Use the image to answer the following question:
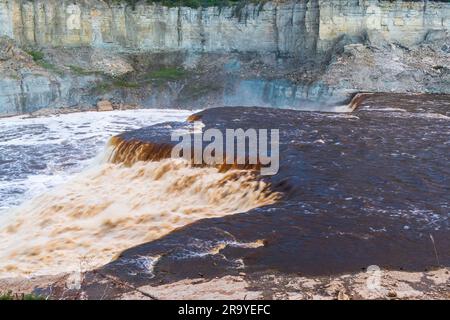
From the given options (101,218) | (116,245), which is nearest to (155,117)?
(101,218)

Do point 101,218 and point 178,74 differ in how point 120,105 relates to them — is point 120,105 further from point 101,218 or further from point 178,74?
point 101,218

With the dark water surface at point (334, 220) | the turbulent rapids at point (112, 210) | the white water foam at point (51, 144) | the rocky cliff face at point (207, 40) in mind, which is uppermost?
the rocky cliff face at point (207, 40)

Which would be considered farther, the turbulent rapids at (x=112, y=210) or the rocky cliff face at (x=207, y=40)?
the rocky cliff face at (x=207, y=40)

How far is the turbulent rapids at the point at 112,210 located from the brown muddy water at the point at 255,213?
3 cm

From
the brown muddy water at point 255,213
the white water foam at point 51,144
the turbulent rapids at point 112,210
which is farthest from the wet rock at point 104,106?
the turbulent rapids at point 112,210

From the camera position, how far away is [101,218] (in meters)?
11.5

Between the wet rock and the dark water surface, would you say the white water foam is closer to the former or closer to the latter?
the wet rock

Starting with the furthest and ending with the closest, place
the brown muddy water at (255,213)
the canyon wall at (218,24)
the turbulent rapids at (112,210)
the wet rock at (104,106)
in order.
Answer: the canyon wall at (218,24) < the wet rock at (104,106) < the turbulent rapids at (112,210) < the brown muddy water at (255,213)

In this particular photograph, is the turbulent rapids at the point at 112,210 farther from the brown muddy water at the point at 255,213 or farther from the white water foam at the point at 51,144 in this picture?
the white water foam at the point at 51,144

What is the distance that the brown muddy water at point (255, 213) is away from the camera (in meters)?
7.93

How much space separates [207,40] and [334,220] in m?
28.7

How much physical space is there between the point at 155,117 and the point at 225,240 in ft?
54.9

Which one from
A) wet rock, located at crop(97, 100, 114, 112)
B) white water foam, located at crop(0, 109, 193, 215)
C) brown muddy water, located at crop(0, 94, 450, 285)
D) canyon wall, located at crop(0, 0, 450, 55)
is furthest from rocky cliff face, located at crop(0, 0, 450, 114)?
brown muddy water, located at crop(0, 94, 450, 285)

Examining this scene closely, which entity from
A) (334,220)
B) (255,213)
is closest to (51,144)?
(255,213)
